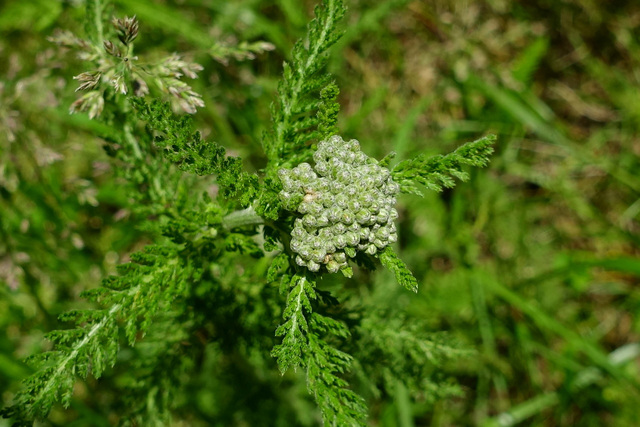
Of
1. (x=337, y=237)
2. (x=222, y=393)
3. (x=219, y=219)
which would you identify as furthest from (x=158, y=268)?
(x=222, y=393)

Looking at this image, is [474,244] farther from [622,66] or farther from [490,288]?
[622,66]

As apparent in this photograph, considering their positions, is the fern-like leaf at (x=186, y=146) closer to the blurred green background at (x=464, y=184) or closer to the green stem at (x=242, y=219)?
the green stem at (x=242, y=219)

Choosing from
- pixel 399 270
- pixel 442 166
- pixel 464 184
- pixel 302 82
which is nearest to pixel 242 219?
pixel 302 82

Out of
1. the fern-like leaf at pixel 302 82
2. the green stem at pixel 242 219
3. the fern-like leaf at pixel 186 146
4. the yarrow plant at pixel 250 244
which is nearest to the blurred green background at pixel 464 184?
the yarrow plant at pixel 250 244

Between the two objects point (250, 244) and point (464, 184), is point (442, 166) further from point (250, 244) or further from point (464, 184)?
point (464, 184)

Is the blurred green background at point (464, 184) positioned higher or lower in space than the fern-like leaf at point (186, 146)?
lower

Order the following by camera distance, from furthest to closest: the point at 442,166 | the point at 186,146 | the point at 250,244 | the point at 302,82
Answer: the point at 250,244
the point at 302,82
the point at 442,166
the point at 186,146

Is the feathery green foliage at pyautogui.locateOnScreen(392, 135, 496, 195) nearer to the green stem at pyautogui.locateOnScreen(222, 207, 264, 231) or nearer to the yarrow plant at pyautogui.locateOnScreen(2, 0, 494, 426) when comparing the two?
the yarrow plant at pyautogui.locateOnScreen(2, 0, 494, 426)
